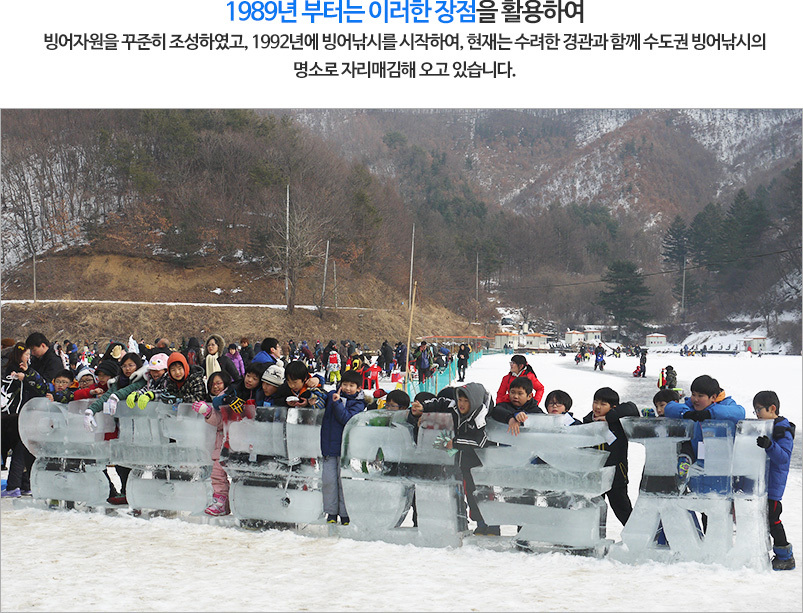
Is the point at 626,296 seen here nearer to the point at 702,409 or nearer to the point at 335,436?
the point at 702,409

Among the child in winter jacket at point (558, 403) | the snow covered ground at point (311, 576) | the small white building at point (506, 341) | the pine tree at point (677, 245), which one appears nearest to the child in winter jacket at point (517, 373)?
the child in winter jacket at point (558, 403)

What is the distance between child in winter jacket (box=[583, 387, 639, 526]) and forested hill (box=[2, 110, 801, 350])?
45125 mm

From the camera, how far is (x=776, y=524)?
15.6ft

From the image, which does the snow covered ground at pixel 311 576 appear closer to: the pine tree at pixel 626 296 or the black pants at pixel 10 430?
the black pants at pixel 10 430

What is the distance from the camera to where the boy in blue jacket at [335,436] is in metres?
5.52

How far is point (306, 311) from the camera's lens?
49.7 meters

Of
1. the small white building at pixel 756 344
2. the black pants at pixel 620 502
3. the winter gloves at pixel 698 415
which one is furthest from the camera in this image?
the small white building at pixel 756 344

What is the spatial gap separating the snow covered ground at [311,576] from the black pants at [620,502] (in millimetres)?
448

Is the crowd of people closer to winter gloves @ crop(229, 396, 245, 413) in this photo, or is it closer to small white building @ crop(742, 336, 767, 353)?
winter gloves @ crop(229, 396, 245, 413)

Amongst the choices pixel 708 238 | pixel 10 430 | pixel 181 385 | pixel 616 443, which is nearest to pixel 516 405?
pixel 616 443

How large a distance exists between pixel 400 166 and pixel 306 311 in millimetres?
63616

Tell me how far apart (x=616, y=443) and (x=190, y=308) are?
44242 mm

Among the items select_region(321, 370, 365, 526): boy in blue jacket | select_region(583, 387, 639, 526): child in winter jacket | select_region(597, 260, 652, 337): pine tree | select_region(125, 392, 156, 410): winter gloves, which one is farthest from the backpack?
select_region(597, 260, 652, 337): pine tree
